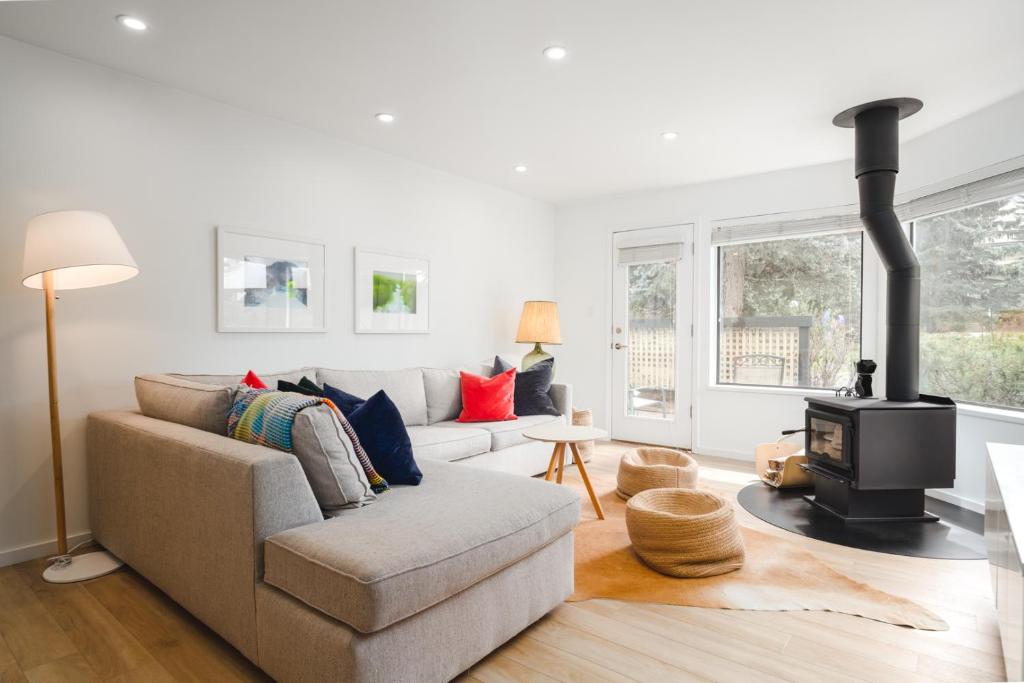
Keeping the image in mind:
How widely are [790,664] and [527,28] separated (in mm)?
2692

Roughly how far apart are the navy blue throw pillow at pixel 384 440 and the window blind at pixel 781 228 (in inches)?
149

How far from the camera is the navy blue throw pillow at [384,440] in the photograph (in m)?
2.30

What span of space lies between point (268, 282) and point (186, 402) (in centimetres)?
138

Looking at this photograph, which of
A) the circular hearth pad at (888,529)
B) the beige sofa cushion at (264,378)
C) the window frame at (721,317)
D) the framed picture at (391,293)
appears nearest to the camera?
the circular hearth pad at (888,529)

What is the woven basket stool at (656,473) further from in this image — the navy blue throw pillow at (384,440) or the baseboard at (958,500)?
the navy blue throw pillow at (384,440)

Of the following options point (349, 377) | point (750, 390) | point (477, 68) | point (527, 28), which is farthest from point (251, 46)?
point (750, 390)

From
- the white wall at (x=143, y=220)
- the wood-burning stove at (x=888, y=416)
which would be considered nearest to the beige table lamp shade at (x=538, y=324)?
the white wall at (x=143, y=220)

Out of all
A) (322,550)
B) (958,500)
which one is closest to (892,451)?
(958,500)

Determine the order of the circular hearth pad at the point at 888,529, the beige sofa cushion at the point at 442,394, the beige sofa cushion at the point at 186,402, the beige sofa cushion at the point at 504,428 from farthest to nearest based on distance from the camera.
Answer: the beige sofa cushion at the point at 442,394
the beige sofa cushion at the point at 504,428
the circular hearth pad at the point at 888,529
the beige sofa cushion at the point at 186,402

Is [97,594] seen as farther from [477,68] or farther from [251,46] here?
[477,68]

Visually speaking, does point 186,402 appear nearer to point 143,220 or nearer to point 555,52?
point 143,220

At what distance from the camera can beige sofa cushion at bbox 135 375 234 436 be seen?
7.38 feet

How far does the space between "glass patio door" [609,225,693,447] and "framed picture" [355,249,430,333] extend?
6.77 feet

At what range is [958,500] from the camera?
3.65m
